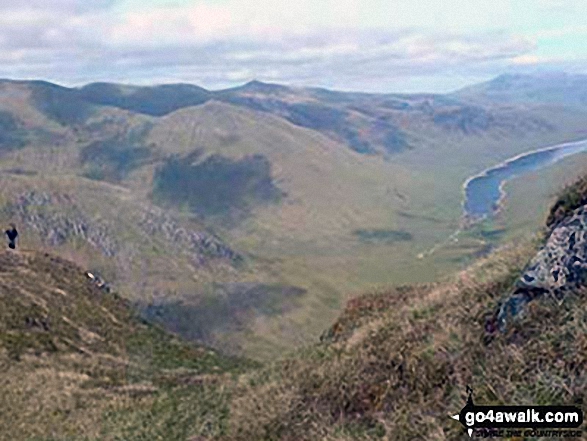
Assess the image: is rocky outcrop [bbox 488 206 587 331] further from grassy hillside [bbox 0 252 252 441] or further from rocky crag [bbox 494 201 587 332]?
grassy hillside [bbox 0 252 252 441]

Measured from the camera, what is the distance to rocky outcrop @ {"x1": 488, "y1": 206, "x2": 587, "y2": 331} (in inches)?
862

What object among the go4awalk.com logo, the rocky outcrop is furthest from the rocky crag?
the go4awalk.com logo

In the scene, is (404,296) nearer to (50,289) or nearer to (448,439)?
(448,439)

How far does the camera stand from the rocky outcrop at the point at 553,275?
21.9m

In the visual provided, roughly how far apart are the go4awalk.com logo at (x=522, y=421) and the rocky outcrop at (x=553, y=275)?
15.5 ft

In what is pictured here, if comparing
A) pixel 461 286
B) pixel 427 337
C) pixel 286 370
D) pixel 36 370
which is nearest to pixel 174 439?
pixel 286 370

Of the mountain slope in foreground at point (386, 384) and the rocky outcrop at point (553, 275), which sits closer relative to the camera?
the mountain slope in foreground at point (386, 384)

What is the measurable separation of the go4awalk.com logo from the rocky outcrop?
4.71 metres

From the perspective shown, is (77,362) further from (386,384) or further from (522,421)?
(522,421)

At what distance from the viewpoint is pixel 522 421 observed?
16375mm

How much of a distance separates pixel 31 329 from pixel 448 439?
7445cm

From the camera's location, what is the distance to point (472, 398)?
61.3ft

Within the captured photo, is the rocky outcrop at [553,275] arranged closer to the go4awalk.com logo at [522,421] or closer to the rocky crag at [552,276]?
the rocky crag at [552,276]

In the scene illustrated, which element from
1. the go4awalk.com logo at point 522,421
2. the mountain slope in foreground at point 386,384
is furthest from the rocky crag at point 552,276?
the go4awalk.com logo at point 522,421
